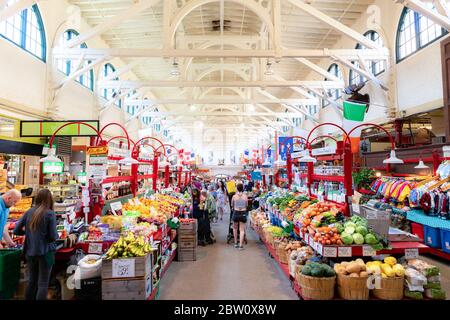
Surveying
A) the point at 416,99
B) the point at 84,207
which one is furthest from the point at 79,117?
the point at 416,99

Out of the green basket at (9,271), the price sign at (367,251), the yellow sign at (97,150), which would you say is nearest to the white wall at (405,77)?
the price sign at (367,251)

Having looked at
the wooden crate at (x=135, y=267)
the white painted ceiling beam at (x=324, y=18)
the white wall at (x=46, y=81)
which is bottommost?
the wooden crate at (x=135, y=267)

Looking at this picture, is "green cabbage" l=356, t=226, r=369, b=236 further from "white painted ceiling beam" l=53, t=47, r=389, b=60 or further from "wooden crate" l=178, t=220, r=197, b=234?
"white painted ceiling beam" l=53, t=47, r=389, b=60

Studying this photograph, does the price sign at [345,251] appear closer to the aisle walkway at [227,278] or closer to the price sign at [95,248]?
the aisle walkway at [227,278]

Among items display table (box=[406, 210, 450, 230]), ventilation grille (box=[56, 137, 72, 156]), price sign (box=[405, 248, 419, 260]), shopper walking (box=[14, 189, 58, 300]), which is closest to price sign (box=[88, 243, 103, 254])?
shopper walking (box=[14, 189, 58, 300])

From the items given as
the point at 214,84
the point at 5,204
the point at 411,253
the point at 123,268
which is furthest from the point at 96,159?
the point at 214,84

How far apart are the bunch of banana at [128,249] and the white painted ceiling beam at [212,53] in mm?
5964

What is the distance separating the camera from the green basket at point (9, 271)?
11.7ft

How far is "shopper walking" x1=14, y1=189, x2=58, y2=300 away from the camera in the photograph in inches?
140

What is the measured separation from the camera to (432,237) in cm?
655

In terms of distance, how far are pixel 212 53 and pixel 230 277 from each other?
6.11 meters

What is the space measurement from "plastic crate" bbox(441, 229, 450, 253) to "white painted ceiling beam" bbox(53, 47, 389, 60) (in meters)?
5.51

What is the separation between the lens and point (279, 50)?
8.24 m

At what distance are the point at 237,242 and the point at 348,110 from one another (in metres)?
5.03
